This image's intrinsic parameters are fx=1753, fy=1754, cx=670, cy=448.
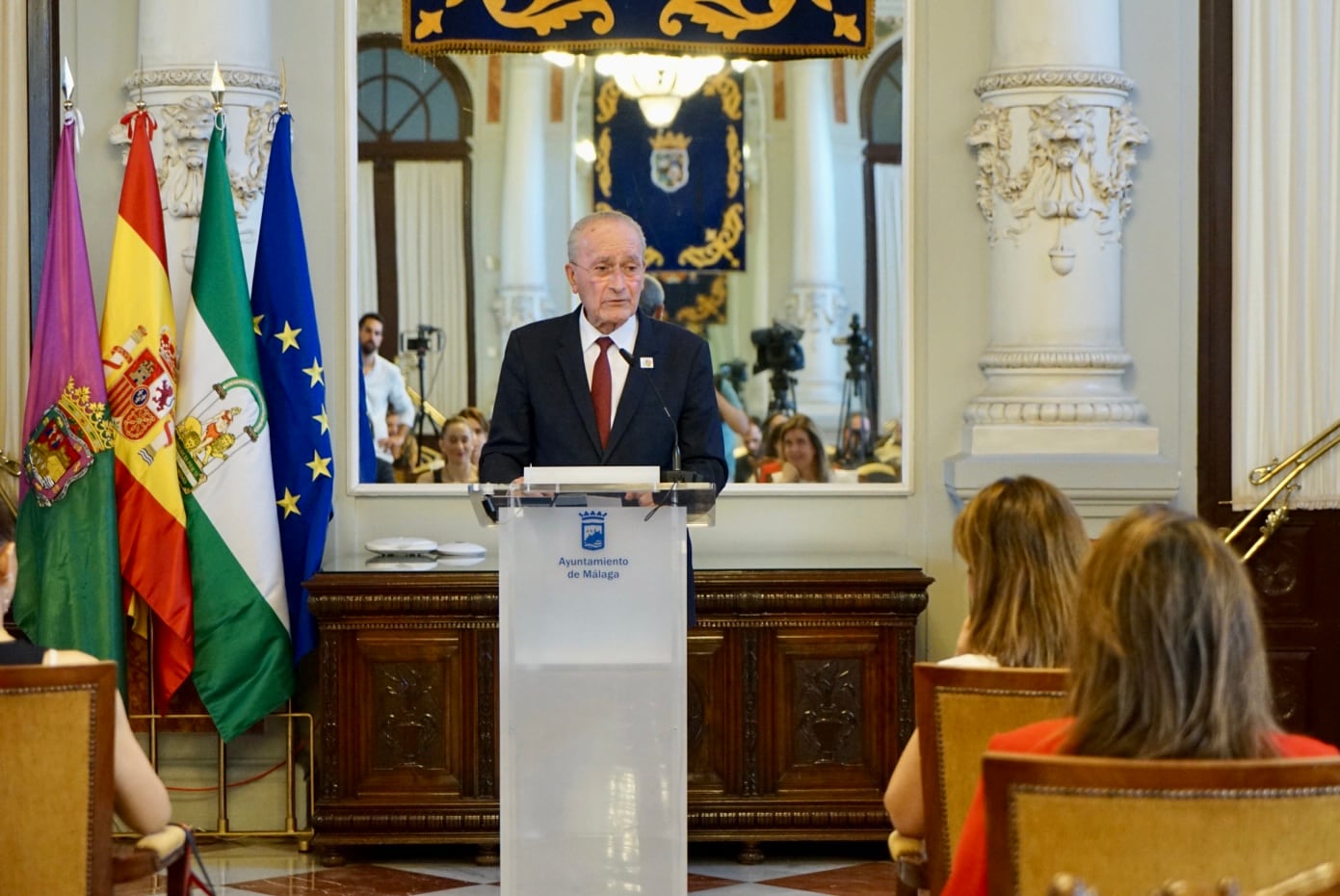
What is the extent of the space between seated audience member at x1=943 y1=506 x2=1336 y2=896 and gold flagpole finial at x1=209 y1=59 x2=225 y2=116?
13.1 ft

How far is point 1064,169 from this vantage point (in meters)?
5.72

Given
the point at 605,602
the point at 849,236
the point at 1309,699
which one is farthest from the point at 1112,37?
the point at 605,602

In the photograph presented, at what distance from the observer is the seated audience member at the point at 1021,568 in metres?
2.84

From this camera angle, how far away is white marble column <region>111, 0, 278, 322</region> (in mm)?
5695

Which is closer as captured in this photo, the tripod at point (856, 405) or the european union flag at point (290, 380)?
the european union flag at point (290, 380)

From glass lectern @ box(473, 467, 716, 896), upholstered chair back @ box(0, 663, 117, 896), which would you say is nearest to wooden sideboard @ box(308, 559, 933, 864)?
glass lectern @ box(473, 467, 716, 896)

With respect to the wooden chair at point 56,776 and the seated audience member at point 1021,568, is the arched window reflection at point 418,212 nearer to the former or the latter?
the wooden chair at point 56,776

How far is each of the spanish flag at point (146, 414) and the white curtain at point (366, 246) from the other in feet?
2.41

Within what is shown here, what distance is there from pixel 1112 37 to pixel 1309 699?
2.31 m

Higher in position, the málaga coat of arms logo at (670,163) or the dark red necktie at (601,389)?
the málaga coat of arms logo at (670,163)

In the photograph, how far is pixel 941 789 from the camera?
9.74 ft

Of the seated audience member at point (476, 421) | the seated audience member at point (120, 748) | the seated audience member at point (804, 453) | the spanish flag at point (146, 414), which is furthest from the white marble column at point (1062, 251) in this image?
the seated audience member at point (120, 748)

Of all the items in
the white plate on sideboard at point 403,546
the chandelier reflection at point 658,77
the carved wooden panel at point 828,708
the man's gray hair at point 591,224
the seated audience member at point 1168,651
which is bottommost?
the carved wooden panel at point 828,708

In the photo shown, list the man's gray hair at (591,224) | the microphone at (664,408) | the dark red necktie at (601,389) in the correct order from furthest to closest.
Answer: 1. the dark red necktie at (601,389)
2. the man's gray hair at (591,224)
3. the microphone at (664,408)
